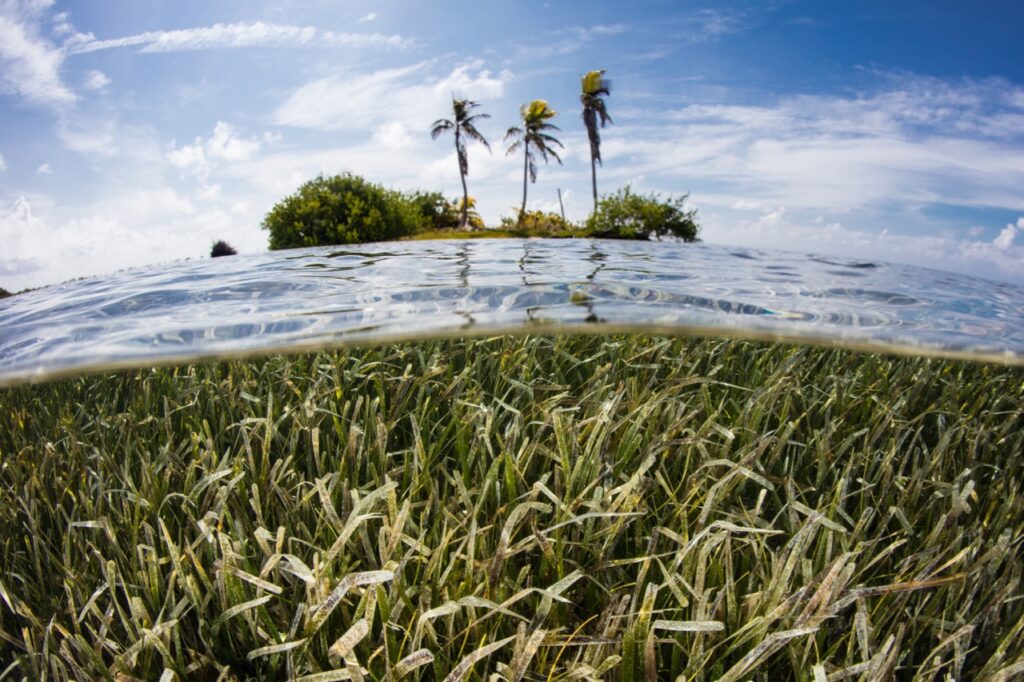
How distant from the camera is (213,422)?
3.92m

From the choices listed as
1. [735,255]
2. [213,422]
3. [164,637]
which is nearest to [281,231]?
[735,255]

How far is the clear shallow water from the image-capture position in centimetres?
482

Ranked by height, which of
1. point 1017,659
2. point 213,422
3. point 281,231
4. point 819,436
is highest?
point 281,231

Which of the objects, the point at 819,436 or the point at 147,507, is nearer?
the point at 147,507

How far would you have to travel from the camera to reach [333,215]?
95.0 ft

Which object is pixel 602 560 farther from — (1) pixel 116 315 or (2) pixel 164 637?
(1) pixel 116 315

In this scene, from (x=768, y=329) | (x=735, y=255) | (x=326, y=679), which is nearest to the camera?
(x=326, y=679)

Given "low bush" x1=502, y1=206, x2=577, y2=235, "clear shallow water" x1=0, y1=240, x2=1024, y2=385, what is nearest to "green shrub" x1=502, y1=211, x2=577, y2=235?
"low bush" x1=502, y1=206, x2=577, y2=235

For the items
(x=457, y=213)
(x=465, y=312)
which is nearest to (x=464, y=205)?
(x=457, y=213)

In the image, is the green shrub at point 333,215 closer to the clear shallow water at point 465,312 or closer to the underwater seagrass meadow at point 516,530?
the clear shallow water at point 465,312

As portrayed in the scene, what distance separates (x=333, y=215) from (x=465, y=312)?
2626cm

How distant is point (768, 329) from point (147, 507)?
16.1ft

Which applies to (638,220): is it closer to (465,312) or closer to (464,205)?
(464,205)

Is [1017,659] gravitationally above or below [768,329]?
below
